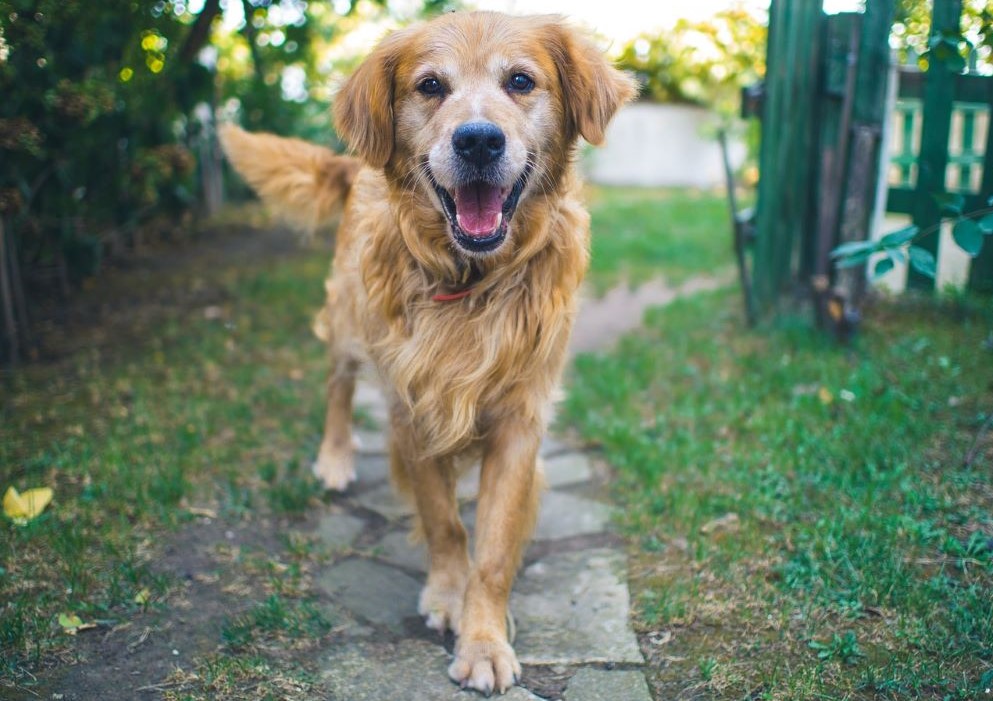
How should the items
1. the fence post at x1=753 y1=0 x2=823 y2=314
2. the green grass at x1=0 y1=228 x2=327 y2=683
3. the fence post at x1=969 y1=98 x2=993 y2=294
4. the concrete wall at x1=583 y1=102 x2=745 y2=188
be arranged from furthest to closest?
the concrete wall at x1=583 y1=102 x2=745 y2=188
the fence post at x1=753 y1=0 x2=823 y2=314
the fence post at x1=969 y1=98 x2=993 y2=294
the green grass at x1=0 y1=228 x2=327 y2=683

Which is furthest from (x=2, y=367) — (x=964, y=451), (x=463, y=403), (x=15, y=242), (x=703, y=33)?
(x=703, y=33)

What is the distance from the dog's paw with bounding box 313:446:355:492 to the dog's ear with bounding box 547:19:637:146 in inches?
64.3

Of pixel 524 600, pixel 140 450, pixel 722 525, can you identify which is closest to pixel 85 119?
pixel 140 450

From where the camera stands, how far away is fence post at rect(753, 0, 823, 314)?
4.38 metres

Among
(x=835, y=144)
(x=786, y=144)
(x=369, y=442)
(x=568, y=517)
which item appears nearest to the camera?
(x=568, y=517)

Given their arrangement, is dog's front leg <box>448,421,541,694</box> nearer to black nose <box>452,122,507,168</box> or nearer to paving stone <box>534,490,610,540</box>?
paving stone <box>534,490,610,540</box>

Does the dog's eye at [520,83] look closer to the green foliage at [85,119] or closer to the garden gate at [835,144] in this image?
the green foliage at [85,119]

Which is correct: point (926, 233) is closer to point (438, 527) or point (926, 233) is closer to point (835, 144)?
point (835, 144)

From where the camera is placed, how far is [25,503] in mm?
2895

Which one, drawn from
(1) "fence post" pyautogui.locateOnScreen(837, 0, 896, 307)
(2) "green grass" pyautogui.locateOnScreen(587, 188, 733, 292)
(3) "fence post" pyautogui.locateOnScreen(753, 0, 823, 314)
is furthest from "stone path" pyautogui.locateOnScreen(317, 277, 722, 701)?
(2) "green grass" pyautogui.locateOnScreen(587, 188, 733, 292)

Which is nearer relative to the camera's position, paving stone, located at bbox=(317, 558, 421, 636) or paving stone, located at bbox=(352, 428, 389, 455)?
paving stone, located at bbox=(317, 558, 421, 636)

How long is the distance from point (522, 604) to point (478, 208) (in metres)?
1.25

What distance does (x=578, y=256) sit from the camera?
106 inches

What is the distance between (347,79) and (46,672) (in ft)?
6.38
